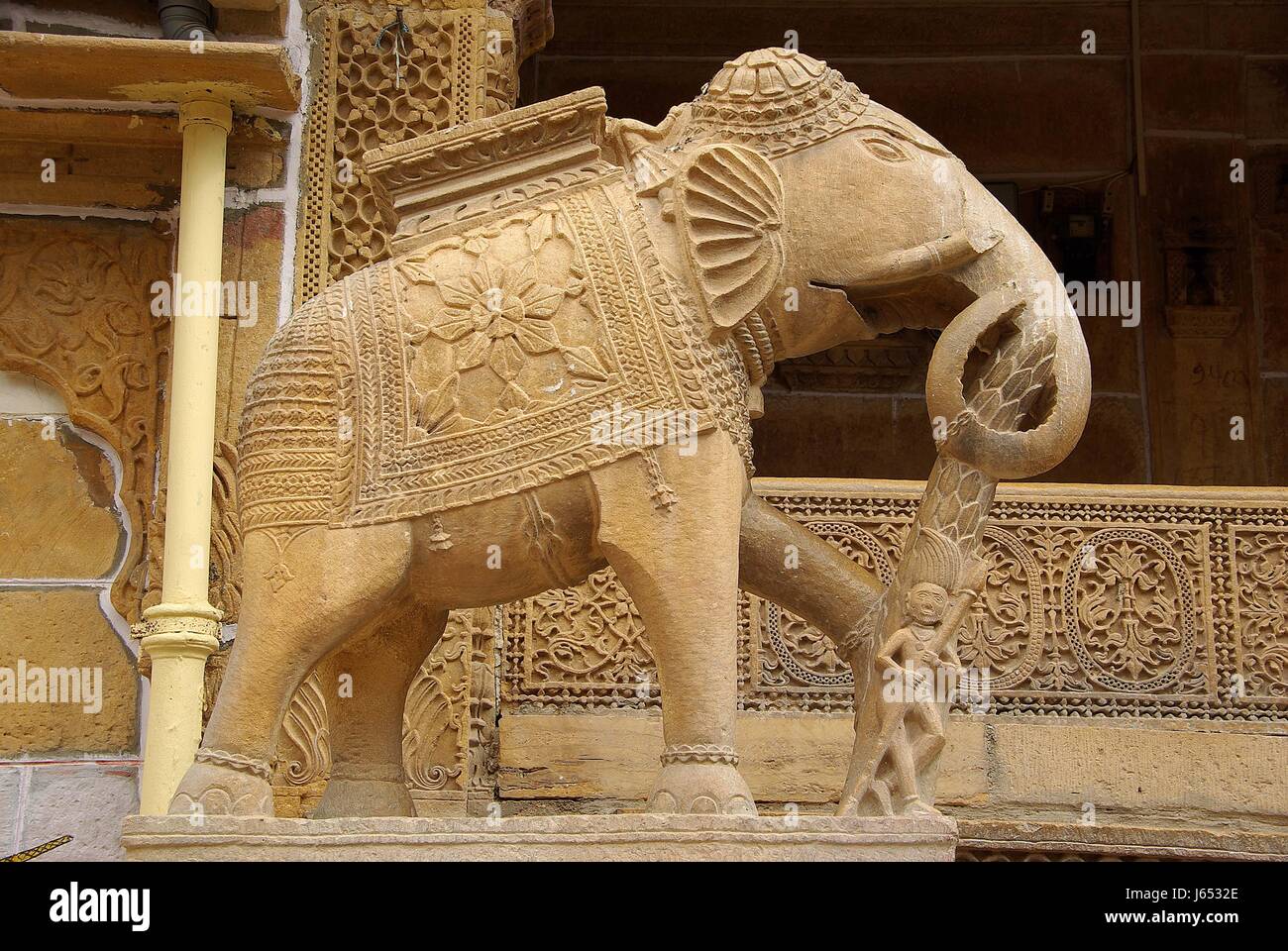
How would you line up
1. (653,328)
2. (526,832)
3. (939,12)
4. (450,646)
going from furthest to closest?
1. (939,12)
2. (450,646)
3. (653,328)
4. (526,832)

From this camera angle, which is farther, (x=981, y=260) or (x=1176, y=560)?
(x=1176, y=560)

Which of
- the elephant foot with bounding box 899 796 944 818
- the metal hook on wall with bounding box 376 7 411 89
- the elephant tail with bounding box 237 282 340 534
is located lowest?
the elephant foot with bounding box 899 796 944 818

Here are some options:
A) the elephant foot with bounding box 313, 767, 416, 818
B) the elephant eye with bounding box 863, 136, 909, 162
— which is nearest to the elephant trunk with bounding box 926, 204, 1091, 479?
the elephant eye with bounding box 863, 136, 909, 162

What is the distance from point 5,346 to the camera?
6.76 metres

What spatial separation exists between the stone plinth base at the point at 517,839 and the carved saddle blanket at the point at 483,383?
26.0 inches

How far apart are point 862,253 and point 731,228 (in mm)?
294

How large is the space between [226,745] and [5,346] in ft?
8.89

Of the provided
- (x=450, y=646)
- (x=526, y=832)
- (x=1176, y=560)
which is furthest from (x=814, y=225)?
(x=1176, y=560)

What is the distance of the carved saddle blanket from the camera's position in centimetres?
456

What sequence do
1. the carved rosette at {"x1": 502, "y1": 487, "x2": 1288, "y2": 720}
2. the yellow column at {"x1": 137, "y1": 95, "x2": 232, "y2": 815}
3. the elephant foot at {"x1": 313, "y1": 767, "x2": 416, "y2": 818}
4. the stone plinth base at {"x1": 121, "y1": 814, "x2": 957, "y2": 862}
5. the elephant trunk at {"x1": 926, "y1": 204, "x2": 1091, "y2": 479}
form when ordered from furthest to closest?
the carved rosette at {"x1": 502, "y1": 487, "x2": 1288, "y2": 720}, the yellow column at {"x1": 137, "y1": 95, "x2": 232, "y2": 815}, the elephant foot at {"x1": 313, "y1": 767, "x2": 416, "y2": 818}, the elephant trunk at {"x1": 926, "y1": 204, "x2": 1091, "y2": 479}, the stone plinth base at {"x1": 121, "y1": 814, "x2": 957, "y2": 862}

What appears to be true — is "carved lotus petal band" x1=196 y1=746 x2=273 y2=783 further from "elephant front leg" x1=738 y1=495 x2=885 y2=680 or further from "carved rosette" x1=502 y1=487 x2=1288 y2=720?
"carved rosette" x1=502 y1=487 x2=1288 y2=720

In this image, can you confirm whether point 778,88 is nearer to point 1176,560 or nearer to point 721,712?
point 721,712

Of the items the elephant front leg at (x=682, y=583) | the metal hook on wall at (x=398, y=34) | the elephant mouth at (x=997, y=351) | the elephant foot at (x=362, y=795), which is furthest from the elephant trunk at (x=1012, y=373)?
the metal hook on wall at (x=398, y=34)

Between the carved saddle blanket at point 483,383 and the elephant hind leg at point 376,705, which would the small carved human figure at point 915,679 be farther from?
the elephant hind leg at point 376,705
